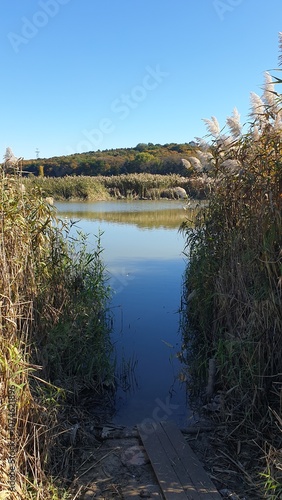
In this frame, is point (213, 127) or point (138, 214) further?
point (138, 214)

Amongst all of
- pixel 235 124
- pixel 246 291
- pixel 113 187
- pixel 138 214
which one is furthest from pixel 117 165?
pixel 246 291

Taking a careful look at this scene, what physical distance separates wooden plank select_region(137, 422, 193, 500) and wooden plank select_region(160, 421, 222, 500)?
0.10 metres

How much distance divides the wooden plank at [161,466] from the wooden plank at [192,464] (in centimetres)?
10

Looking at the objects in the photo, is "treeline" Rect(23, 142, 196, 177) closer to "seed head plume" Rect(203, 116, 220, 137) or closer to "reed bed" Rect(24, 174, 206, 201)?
"reed bed" Rect(24, 174, 206, 201)

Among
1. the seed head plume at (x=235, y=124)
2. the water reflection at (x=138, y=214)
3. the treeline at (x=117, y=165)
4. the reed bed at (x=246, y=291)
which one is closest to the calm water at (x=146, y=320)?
the reed bed at (x=246, y=291)

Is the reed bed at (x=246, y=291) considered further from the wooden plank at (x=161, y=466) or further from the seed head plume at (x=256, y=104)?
the wooden plank at (x=161, y=466)

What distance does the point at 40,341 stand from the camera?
3.27m

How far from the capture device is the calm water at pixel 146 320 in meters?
3.70

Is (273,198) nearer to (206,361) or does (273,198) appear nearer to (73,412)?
(206,361)

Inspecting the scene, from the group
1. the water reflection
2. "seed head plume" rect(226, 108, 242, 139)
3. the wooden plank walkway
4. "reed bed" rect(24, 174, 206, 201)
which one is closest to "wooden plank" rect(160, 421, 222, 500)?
the wooden plank walkway

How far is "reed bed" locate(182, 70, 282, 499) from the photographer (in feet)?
9.77

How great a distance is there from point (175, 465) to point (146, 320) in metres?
2.87

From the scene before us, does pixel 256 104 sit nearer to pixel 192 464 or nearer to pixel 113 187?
pixel 192 464

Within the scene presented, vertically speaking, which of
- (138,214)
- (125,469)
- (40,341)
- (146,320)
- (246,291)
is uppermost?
(138,214)
